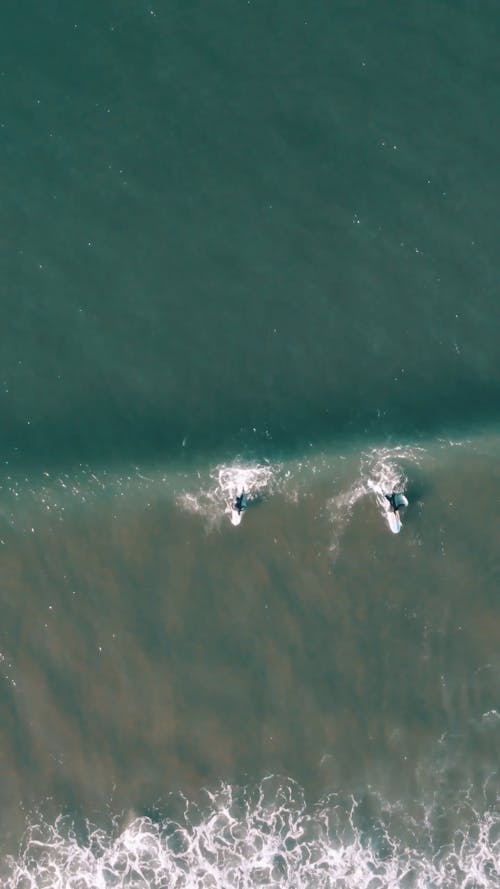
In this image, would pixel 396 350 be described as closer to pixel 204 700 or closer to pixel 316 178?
pixel 316 178

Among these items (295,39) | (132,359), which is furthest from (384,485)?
(295,39)

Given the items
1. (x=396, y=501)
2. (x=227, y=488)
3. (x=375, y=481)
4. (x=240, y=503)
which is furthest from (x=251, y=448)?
(x=396, y=501)

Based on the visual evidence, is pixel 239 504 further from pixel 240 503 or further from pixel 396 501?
pixel 396 501

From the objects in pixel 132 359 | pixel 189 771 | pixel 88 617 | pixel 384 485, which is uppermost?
pixel 132 359

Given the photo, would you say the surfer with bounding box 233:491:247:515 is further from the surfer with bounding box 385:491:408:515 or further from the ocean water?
the surfer with bounding box 385:491:408:515

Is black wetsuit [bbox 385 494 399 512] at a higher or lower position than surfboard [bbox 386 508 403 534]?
higher

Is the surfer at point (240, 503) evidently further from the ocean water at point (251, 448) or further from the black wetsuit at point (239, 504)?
the ocean water at point (251, 448)

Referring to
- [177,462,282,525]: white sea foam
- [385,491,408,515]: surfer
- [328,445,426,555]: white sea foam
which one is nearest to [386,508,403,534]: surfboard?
[385,491,408,515]: surfer
